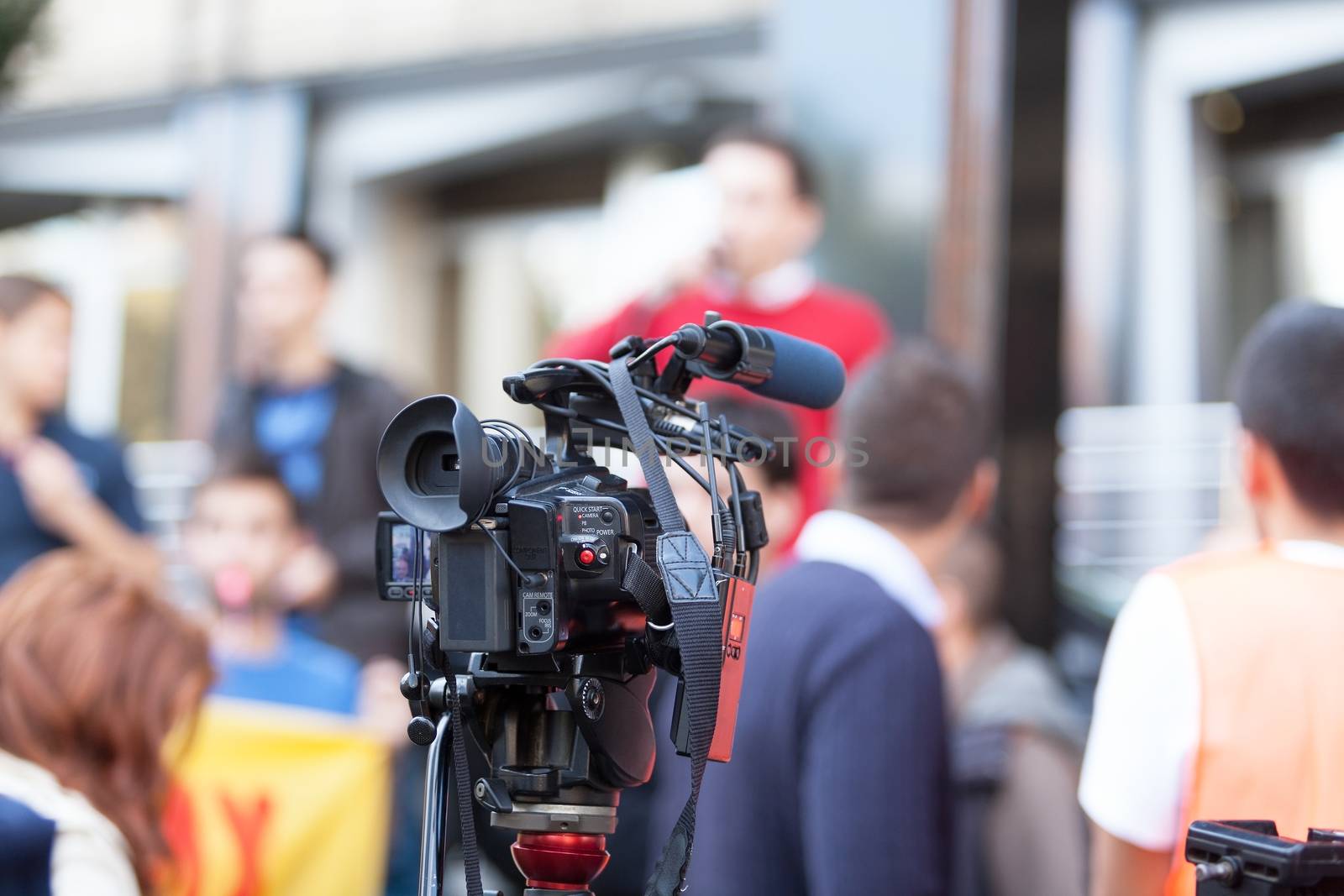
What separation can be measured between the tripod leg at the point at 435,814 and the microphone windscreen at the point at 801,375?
0.49m

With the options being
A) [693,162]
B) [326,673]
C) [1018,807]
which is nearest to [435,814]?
[1018,807]

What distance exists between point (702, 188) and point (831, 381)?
3.41m

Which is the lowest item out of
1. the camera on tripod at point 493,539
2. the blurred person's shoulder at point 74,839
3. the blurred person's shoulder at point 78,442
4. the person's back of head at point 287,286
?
the blurred person's shoulder at point 74,839

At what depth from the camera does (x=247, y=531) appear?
12.7ft

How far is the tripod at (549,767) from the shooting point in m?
1.38

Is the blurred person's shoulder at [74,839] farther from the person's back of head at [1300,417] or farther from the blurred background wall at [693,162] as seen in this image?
the blurred background wall at [693,162]

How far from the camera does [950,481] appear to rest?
246cm

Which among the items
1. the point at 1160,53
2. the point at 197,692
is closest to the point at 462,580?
the point at 197,692

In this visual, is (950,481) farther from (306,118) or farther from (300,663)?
(306,118)

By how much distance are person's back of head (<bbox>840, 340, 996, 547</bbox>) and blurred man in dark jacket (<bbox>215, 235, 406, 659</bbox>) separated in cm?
189

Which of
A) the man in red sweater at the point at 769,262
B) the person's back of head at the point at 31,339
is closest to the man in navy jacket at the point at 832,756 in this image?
the man in red sweater at the point at 769,262

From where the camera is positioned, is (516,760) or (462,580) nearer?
(462,580)

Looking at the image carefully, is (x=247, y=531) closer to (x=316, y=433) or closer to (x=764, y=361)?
(x=316, y=433)

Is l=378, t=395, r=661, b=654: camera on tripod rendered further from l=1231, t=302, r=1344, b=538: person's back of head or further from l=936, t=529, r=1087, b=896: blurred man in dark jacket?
l=936, t=529, r=1087, b=896: blurred man in dark jacket
